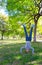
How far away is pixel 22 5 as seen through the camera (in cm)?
2148

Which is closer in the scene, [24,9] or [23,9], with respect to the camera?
[23,9]

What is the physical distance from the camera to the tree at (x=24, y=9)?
21484 mm

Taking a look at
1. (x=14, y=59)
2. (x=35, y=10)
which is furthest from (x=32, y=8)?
(x=14, y=59)

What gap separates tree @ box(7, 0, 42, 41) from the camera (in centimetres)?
2148

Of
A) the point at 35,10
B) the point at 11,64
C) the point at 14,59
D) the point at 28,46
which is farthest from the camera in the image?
the point at 35,10

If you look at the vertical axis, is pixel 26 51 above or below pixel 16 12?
below

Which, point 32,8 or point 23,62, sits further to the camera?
point 32,8

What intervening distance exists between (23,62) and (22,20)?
1501cm

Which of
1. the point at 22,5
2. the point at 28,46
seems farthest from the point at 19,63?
the point at 22,5

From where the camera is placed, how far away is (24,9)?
22406 millimetres

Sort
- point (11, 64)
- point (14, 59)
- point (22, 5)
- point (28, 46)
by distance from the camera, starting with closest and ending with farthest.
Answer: point (11, 64) → point (14, 59) → point (28, 46) → point (22, 5)

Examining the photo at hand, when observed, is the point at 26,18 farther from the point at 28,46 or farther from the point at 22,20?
the point at 28,46

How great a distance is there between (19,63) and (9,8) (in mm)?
14455

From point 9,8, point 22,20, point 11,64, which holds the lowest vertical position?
point 11,64
